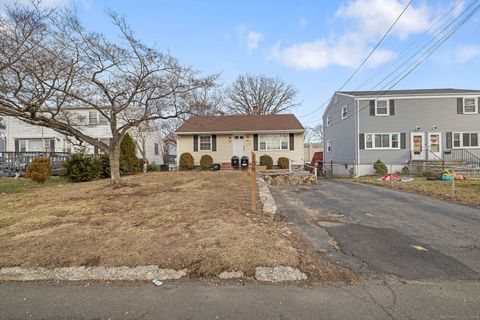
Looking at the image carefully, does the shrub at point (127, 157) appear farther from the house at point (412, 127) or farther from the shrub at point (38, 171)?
the house at point (412, 127)

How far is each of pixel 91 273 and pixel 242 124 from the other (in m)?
17.5

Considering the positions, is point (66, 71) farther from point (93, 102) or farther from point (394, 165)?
point (394, 165)

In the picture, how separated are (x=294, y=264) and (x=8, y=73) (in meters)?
10.4

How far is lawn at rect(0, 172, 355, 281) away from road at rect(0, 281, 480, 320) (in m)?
0.39

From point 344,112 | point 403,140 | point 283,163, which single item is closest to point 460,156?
point 403,140

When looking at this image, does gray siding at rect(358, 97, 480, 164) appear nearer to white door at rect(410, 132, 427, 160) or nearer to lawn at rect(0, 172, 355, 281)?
white door at rect(410, 132, 427, 160)

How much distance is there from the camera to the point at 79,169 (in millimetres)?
13383

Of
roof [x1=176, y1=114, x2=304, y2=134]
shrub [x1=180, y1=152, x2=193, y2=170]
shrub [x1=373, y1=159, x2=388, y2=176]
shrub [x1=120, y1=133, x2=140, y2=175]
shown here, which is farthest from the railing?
shrub [x1=120, y1=133, x2=140, y2=175]

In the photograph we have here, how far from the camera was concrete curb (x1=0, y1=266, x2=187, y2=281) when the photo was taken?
3.27 meters

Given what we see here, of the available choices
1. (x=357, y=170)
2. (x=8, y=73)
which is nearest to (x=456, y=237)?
(x=8, y=73)

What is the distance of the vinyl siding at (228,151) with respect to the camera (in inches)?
755

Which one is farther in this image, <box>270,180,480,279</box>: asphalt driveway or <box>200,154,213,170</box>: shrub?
<box>200,154,213,170</box>: shrub

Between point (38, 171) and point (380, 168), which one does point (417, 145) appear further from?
point (38, 171)

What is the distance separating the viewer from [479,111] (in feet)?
65.4
